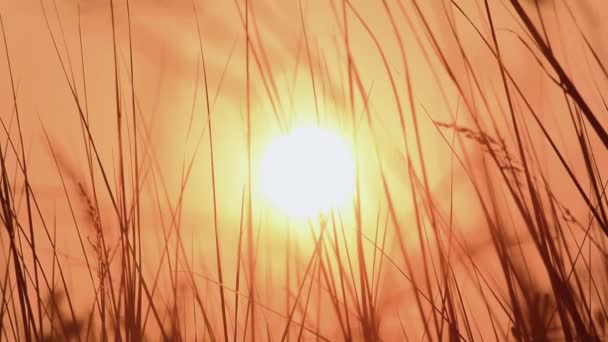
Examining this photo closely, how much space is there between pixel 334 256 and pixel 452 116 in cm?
31

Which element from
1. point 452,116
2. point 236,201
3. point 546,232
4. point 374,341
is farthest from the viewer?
point 236,201

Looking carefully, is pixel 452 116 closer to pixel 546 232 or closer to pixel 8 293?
pixel 546 232

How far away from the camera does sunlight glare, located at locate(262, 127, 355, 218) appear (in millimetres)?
969

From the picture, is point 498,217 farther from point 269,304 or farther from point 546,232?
point 269,304

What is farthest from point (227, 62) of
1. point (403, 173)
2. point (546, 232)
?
point (546, 232)

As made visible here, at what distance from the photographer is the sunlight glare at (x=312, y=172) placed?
0.97 meters

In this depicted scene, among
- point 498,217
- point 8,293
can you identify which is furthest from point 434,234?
point 8,293

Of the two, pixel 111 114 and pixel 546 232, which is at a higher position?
pixel 111 114

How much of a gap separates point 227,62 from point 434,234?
0.47 m

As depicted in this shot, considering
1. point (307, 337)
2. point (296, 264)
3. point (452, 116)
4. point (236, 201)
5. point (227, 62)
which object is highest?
point (227, 62)

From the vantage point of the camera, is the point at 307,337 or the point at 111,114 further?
the point at 111,114

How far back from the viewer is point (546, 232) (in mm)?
619

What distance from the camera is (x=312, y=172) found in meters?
1.04

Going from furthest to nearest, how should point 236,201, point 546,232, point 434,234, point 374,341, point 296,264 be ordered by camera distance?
point 236,201 → point 296,264 → point 434,234 → point 374,341 → point 546,232
